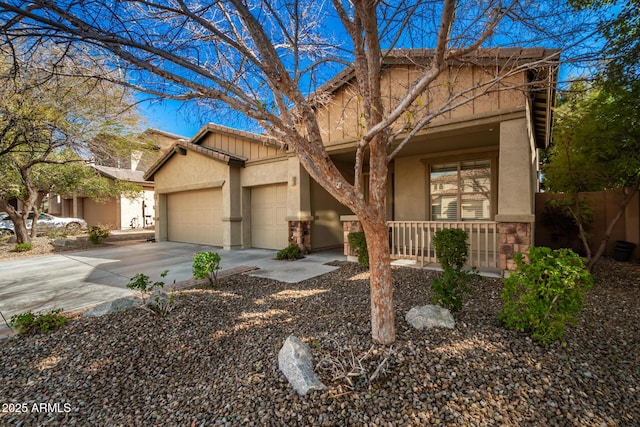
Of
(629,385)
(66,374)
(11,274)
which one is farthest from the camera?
(11,274)

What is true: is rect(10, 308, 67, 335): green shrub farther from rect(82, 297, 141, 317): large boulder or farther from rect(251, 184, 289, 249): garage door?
rect(251, 184, 289, 249): garage door

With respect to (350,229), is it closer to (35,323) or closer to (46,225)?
(35,323)

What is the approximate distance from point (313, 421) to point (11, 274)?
27.0ft

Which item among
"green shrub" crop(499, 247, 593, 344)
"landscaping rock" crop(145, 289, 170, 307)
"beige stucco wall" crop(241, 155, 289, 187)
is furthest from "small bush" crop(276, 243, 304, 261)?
"green shrub" crop(499, 247, 593, 344)

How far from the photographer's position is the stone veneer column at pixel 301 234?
27.3 feet

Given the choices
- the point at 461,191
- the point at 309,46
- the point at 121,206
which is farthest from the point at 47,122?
the point at 121,206

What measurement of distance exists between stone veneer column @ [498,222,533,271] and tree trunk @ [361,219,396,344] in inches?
153

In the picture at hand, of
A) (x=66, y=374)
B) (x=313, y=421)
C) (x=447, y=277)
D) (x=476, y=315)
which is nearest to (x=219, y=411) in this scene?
(x=313, y=421)

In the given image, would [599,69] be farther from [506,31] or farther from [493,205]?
[493,205]

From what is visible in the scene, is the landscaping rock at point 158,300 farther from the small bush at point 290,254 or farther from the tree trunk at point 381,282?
the small bush at point 290,254

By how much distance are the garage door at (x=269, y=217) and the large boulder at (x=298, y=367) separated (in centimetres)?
667

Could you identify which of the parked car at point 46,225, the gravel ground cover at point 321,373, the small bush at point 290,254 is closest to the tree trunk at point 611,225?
the gravel ground cover at point 321,373

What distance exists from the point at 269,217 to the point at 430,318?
7357 mm

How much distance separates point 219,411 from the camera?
1984mm
